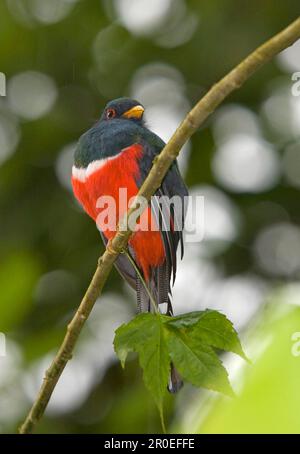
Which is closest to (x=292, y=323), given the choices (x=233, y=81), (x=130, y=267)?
(x=233, y=81)

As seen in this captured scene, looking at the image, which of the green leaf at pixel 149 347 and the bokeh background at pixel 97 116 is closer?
the green leaf at pixel 149 347

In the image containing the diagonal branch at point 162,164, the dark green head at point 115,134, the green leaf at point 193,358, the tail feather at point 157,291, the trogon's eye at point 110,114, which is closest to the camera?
the diagonal branch at point 162,164

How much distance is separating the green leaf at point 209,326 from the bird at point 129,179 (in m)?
1.04

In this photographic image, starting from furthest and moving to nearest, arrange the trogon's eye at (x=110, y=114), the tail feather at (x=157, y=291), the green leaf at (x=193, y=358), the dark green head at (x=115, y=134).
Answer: the trogon's eye at (x=110, y=114) → the dark green head at (x=115, y=134) → the tail feather at (x=157, y=291) → the green leaf at (x=193, y=358)

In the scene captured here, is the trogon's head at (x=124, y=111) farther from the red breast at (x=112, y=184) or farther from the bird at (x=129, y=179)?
the red breast at (x=112, y=184)

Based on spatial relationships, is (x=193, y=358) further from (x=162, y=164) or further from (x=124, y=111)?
(x=124, y=111)

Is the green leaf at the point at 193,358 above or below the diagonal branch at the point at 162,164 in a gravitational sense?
below

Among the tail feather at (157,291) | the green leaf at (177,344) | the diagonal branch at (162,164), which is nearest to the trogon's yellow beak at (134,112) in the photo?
the tail feather at (157,291)

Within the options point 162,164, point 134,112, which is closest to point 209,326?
point 162,164

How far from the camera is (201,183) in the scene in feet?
→ 9.82

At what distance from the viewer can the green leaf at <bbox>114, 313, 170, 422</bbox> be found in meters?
1.09

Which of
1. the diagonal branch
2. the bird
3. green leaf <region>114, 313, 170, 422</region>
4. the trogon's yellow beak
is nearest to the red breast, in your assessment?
the bird

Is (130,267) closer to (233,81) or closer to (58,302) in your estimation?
(58,302)

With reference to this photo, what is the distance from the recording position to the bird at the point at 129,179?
228 centimetres
